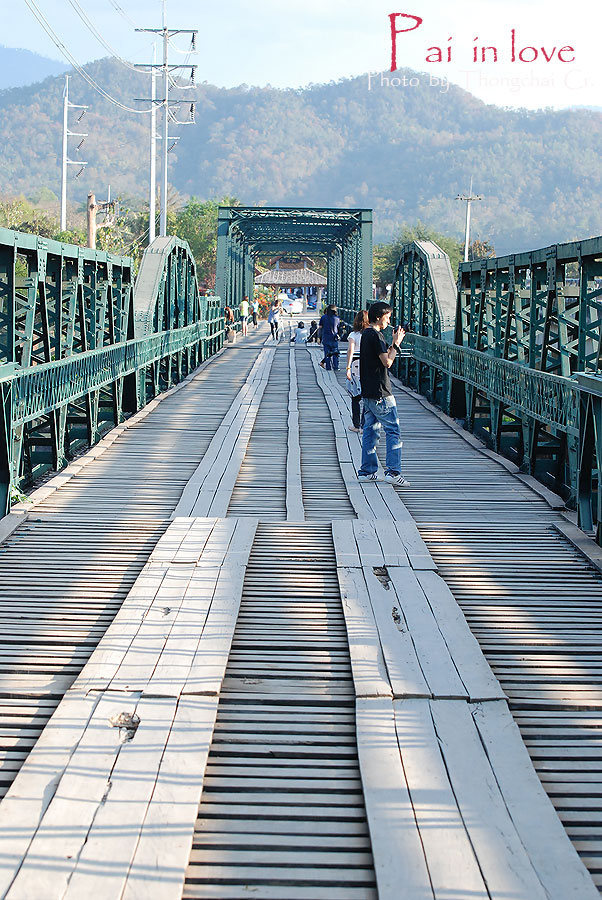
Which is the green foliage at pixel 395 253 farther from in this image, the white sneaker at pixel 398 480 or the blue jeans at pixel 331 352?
the white sneaker at pixel 398 480

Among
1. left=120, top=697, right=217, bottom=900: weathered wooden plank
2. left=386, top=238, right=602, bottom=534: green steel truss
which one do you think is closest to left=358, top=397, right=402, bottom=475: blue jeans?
left=386, top=238, right=602, bottom=534: green steel truss

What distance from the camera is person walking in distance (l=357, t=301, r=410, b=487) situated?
27.8 feet

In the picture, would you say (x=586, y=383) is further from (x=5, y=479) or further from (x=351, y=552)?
(x=5, y=479)

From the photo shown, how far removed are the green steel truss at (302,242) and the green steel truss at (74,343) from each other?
11995 mm

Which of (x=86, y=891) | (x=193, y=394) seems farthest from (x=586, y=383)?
(x=193, y=394)

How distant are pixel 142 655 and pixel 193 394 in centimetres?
1227

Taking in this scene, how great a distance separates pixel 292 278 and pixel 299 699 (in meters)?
85.9

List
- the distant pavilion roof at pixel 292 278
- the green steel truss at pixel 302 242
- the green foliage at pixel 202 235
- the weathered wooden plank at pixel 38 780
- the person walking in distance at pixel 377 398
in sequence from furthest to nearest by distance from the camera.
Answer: the green foliage at pixel 202 235 → the distant pavilion roof at pixel 292 278 → the green steel truss at pixel 302 242 → the person walking in distance at pixel 377 398 → the weathered wooden plank at pixel 38 780

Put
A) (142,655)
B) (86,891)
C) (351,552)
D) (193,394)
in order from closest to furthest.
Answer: (86,891) → (142,655) → (351,552) → (193,394)

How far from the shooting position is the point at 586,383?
672 cm

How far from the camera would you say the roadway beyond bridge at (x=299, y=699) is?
10.1 feet

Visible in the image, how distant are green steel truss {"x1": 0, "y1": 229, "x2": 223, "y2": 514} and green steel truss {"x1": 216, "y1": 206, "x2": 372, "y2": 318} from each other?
11995mm

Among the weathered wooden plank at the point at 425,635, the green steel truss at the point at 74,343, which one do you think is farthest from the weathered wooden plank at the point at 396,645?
the green steel truss at the point at 74,343

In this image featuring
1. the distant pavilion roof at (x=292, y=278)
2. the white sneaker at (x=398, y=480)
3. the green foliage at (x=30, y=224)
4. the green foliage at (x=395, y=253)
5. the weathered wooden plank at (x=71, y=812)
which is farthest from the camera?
the green foliage at (x=395, y=253)
